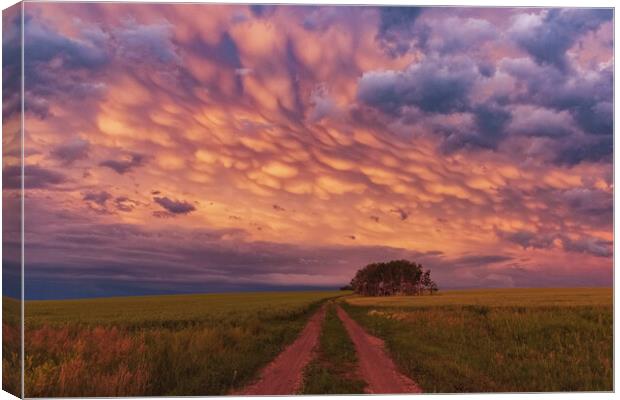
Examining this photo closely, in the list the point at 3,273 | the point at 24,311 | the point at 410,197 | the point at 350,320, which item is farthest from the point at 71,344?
the point at 350,320

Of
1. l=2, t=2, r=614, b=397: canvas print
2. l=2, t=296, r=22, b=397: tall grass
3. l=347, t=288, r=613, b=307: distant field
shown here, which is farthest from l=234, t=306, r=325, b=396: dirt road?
l=2, t=296, r=22, b=397: tall grass

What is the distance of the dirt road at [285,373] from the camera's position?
52.3ft

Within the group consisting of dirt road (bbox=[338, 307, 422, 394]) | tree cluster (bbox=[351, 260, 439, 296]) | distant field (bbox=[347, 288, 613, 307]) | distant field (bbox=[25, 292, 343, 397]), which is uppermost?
tree cluster (bbox=[351, 260, 439, 296])

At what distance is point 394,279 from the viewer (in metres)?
22.7

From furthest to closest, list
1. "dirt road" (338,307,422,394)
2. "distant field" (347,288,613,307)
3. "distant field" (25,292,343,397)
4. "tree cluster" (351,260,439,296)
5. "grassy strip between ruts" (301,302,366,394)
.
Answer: "tree cluster" (351,260,439,296) < "distant field" (347,288,613,307) < "dirt road" (338,307,422,394) < "grassy strip between ruts" (301,302,366,394) < "distant field" (25,292,343,397)

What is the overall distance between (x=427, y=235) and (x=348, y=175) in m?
2.52

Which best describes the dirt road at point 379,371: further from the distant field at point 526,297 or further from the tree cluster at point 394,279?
the distant field at point 526,297

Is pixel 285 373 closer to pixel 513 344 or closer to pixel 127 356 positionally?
pixel 127 356

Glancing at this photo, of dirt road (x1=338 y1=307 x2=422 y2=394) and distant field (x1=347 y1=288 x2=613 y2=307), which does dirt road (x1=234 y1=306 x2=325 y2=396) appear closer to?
dirt road (x1=338 y1=307 x2=422 y2=394)

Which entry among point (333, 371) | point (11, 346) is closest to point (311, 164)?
point (333, 371)

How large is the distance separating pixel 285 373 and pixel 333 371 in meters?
1.24

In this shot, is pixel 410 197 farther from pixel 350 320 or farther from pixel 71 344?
pixel 350 320

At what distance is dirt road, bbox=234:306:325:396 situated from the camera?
52.3ft

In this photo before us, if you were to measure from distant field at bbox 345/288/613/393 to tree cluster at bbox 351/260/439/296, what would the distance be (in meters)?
0.81
